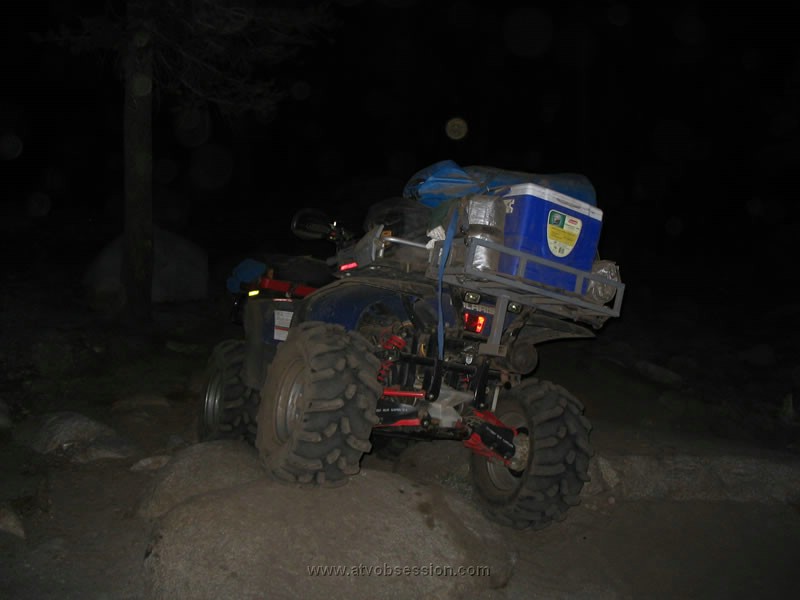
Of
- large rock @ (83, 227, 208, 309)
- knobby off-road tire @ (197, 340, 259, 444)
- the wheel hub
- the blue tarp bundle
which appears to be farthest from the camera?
large rock @ (83, 227, 208, 309)

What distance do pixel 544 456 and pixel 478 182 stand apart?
2.09 metres

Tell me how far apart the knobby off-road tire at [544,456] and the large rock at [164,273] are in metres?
9.28

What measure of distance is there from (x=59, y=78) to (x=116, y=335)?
18.1 meters

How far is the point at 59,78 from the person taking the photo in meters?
23.5

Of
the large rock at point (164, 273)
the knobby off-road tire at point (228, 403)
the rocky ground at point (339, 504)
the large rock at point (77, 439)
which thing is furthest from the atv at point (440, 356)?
the large rock at point (164, 273)

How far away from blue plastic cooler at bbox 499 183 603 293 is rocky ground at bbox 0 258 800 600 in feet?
6.29

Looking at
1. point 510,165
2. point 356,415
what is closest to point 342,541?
point 356,415

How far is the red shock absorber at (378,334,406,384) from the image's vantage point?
463cm

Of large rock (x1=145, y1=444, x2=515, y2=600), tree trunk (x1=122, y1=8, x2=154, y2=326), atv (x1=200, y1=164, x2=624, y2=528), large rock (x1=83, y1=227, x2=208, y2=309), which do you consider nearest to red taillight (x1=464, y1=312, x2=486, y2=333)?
atv (x1=200, y1=164, x2=624, y2=528)

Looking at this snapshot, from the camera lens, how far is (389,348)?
4.68 m

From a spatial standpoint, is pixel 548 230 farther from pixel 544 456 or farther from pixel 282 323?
pixel 282 323

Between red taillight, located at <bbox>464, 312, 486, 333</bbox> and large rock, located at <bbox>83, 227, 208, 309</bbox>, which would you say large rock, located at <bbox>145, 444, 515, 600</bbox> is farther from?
large rock, located at <bbox>83, 227, 208, 309</bbox>

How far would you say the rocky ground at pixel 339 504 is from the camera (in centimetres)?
395

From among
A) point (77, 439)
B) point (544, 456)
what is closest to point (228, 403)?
point (77, 439)
